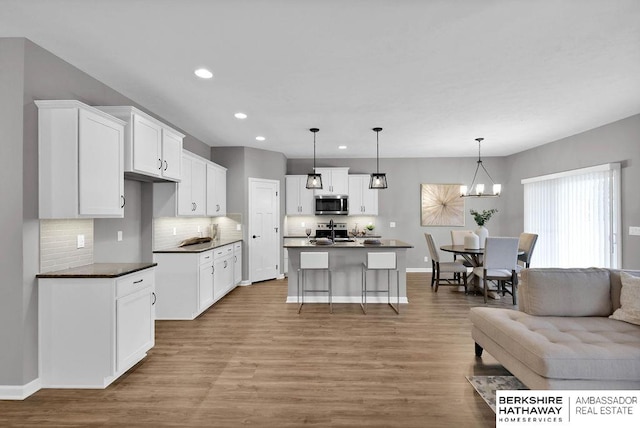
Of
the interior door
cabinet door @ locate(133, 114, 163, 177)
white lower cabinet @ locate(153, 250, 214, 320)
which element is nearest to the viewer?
cabinet door @ locate(133, 114, 163, 177)

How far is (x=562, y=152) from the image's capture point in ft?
18.2

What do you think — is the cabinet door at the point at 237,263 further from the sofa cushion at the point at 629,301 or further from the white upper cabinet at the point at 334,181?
the sofa cushion at the point at 629,301

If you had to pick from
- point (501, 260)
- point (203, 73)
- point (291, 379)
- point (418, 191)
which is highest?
point (203, 73)

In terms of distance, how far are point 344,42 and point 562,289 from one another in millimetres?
2829

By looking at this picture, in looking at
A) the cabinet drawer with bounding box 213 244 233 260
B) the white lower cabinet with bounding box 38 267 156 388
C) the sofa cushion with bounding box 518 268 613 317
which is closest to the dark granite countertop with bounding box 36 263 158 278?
the white lower cabinet with bounding box 38 267 156 388

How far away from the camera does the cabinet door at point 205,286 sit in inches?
163

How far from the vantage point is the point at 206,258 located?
14.2 feet

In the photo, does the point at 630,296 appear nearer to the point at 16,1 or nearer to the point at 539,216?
the point at 539,216

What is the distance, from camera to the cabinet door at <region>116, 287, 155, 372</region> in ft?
8.28

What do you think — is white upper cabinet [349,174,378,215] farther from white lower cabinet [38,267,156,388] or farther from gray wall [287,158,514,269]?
A: white lower cabinet [38,267,156,388]

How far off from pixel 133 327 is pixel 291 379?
58.1 inches

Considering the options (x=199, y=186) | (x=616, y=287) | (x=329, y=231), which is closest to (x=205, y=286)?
(x=199, y=186)

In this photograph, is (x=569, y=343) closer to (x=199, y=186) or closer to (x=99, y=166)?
(x=99, y=166)

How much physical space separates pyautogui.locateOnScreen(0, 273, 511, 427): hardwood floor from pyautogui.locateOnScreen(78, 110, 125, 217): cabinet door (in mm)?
1465
